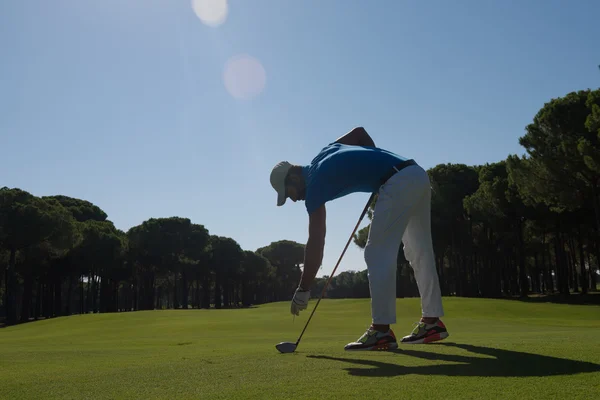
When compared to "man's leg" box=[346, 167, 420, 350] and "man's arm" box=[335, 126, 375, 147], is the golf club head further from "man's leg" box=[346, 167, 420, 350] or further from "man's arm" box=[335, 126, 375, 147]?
"man's arm" box=[335, 126, 375, 147]

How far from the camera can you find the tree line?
34.7 m

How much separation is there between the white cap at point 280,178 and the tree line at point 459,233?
2835 centimetres

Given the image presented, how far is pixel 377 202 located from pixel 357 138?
3.65 feet

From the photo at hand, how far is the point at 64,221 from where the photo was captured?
48.4 m

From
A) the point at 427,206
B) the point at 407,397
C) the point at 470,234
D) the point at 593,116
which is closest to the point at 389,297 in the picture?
the point at 427,206

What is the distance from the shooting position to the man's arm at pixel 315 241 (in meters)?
4.93

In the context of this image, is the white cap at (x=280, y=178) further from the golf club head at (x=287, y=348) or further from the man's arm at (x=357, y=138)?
the golf club head at (x=287, y=348)

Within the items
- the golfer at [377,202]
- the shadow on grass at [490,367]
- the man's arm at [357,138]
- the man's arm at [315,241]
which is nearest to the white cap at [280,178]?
the golfer at [377,202]

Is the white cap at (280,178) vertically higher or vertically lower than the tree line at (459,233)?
lower

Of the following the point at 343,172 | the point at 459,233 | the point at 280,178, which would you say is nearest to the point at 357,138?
the point at 343,172

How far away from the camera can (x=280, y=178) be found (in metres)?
5.30

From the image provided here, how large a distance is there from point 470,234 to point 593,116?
29.2m

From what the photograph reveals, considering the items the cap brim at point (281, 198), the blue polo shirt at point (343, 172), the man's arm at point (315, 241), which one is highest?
the blue polo shirt at point (343, 172)

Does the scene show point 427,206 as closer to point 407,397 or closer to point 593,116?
point 407,397
